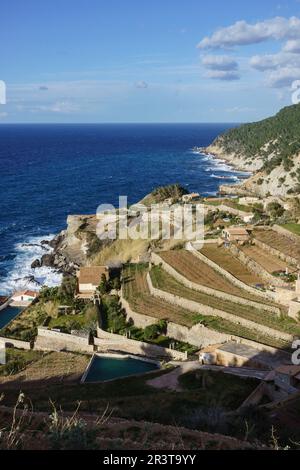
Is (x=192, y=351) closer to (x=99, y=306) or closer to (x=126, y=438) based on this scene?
(x=99, y=306)

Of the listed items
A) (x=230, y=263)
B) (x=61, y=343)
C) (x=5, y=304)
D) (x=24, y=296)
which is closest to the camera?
(x=61, y=343)

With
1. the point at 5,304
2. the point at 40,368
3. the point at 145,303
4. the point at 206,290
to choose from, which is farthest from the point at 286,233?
the point at 5,304

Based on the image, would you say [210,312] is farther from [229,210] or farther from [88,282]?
[229,210]

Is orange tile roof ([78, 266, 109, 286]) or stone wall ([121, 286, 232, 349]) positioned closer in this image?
stone wall ([121, 286, 232, 349])

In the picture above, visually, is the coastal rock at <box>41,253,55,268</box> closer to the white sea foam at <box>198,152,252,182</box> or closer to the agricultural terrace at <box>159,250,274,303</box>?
the agricultural terrace at <box>159,250,274,303</box>

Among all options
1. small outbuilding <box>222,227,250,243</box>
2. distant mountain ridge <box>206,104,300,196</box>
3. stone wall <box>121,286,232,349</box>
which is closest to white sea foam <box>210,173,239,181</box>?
distant mountain ridge <box>206,104,300,196</box>

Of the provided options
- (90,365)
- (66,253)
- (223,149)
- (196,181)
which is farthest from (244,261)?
(223,149)

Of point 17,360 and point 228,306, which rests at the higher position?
point 228,306
